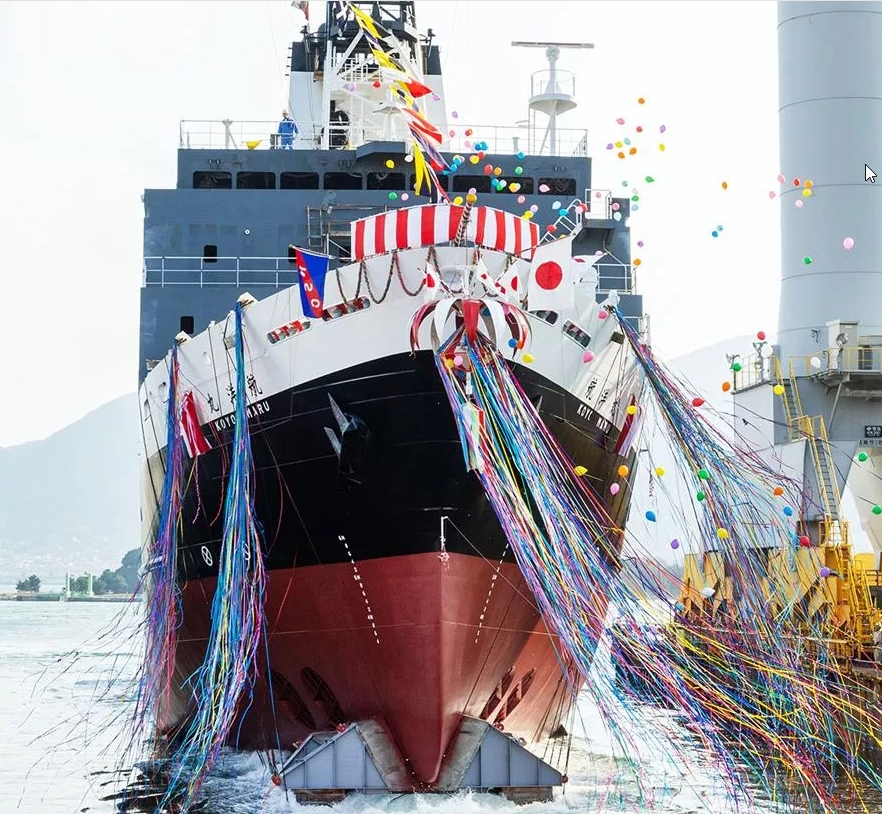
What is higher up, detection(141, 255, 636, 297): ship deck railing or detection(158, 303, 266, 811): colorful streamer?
detection(141, 255, 636, 297): ship deck railing

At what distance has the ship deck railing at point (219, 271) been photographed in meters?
18.5

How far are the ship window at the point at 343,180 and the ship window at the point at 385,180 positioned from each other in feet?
0.62

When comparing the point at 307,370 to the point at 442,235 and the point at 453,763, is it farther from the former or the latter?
the point at 453,763

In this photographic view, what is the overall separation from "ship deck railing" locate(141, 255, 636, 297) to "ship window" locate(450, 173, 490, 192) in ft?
11.8

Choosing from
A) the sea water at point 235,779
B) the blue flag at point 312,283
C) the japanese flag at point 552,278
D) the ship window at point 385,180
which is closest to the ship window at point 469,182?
the ship window at point 385,180

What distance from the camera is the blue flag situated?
490 inches

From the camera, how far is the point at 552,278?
1294 centimetres

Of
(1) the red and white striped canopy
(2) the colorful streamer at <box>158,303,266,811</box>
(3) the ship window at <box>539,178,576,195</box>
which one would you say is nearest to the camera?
(2) the colorful streamer at <box>158,303,266,811</box>

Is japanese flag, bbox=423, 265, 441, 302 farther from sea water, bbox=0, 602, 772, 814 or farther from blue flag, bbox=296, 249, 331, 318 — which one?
sea water, bbox=0, 602, 772, 814

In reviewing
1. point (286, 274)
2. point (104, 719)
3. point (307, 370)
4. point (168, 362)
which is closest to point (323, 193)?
point (286, 274)

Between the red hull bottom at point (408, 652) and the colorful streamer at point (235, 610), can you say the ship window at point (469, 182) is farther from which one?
the red hull bottom at point (408, 652)

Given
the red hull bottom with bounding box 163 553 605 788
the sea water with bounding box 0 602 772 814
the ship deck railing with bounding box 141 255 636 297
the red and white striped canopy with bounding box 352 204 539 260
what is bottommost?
the sea water with bounding box 0 602 772 814

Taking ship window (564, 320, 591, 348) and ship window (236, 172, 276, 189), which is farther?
ship window (236, 172, 276, 189)

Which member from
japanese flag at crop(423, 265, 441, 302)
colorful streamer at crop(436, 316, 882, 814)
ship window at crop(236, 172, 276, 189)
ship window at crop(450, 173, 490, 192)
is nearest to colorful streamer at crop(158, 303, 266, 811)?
japanese flag at crop(423, 265, 441, 302)
